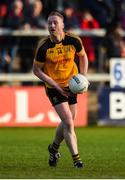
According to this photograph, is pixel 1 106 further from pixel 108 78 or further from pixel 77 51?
pixel 77 51

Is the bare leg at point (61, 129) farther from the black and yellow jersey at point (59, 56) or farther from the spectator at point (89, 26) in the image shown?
the spectator at point (89, 26)

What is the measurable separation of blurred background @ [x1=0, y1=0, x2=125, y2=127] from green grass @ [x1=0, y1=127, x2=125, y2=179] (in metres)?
0.52

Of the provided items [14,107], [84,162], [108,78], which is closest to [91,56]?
[108,78]

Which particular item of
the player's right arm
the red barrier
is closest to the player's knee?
the player's right arm

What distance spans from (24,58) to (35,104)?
1236 millimetres

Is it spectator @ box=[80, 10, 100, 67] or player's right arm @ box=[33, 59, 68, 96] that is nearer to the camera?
player's right arm @ box=[33, 59, 68, 96]

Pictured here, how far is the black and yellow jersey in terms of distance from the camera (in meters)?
11.7

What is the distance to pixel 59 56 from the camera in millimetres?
11734

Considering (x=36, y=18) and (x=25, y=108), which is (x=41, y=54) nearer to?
(x=25, y=108)

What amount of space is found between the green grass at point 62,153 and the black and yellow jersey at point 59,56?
4.23ft

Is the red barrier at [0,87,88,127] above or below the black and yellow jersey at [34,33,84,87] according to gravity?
below

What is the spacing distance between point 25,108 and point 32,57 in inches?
53.0

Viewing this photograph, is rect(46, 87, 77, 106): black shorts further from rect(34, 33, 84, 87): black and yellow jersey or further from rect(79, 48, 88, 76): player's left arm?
rect(79, 48, 88, 76): player's left arm

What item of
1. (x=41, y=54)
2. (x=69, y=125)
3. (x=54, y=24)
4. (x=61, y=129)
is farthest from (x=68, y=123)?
(x=54, y=24)
